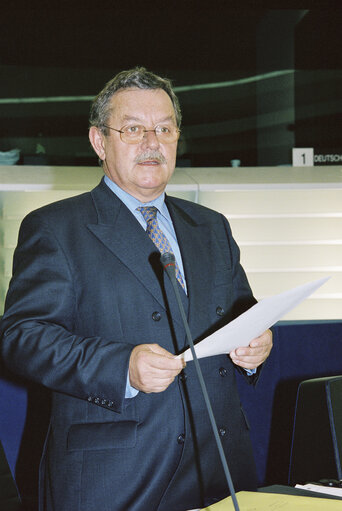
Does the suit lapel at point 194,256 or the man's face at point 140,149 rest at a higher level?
the man's face at point 140,149

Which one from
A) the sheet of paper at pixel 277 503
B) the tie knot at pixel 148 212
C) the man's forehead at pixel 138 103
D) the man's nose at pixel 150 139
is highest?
the man's forehead at pixel 138 103

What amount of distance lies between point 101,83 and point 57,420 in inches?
229

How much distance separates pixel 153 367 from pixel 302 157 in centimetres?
464

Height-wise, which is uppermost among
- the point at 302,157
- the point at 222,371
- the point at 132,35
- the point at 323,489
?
the point at 132,35

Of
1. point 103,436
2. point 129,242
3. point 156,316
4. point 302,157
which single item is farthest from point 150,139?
point 302,157

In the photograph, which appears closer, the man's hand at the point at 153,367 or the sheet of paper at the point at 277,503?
the sheet of paper at the point at 277,503

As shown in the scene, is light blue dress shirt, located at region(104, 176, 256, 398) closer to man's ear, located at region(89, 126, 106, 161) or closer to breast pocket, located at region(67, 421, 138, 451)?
man's ear, located at region(89, 126, 106, 161)

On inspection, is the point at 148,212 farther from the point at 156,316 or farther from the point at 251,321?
the point at 251,321

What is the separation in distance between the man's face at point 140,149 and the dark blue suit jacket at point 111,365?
71 mm

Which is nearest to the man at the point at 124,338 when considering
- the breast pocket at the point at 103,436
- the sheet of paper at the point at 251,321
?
the breast pocket at the point at 103,436

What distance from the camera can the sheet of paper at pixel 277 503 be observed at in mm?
934

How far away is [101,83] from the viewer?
670cm

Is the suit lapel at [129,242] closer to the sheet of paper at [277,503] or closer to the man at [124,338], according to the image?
the man at [124,338]

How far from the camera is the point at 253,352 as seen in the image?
123 centimetres
